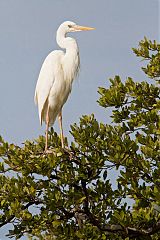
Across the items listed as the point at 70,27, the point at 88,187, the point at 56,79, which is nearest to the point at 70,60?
the point at 56,79

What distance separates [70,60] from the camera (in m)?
7.60

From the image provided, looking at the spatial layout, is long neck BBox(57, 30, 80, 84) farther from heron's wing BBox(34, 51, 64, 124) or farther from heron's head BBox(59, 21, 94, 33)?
heron's head BBox(59, 21, 94, 33)

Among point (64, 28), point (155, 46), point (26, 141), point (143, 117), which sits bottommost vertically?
point (143, 117)

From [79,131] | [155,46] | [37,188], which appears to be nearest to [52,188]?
[37,188]

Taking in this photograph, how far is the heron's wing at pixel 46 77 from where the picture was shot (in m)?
7.55

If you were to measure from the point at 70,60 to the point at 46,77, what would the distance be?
42 cm

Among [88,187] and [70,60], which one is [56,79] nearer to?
[70,60]

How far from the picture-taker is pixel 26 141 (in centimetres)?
548

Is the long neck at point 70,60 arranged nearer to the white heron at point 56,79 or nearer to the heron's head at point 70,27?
the white heron at point 56,79

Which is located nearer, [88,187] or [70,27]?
[88,187]

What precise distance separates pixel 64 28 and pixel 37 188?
3.58m

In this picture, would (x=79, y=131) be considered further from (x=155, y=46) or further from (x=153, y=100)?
(x=155, y=46)

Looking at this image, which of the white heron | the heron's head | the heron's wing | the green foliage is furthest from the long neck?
the green foliage

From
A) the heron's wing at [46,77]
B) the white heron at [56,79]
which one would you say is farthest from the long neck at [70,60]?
the heron's wing at [46,77]
